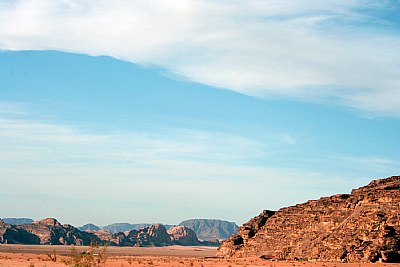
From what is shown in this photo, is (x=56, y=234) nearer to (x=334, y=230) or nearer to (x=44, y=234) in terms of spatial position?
(x=44, y=234)

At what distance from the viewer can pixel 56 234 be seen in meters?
182

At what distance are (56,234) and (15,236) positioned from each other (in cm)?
1479

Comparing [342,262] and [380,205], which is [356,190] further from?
[342,262]

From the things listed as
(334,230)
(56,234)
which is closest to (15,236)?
(56,234)

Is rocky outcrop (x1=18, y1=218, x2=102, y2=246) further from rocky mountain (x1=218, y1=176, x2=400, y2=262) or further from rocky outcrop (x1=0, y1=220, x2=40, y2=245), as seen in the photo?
rocky mountain (x1=218, y1=176, x2=400, y2=262)

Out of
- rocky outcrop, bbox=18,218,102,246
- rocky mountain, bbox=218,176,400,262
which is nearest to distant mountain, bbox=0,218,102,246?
rocky outcrop, bbox=18,218,102,246

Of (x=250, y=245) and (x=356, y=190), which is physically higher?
(x=356, y=190)

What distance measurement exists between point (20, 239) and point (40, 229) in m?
14.2

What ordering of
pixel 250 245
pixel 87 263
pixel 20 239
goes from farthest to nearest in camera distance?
1. pixel 20 239
2. pixel 250 245
3. pixel 87 263

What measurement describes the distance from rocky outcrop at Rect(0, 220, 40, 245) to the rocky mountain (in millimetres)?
94630

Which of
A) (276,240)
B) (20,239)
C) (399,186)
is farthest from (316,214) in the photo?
(20,239)

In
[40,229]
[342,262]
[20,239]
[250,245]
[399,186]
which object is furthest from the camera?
[40,229]

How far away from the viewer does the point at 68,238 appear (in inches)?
7136

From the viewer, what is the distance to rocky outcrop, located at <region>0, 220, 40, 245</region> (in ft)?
551
